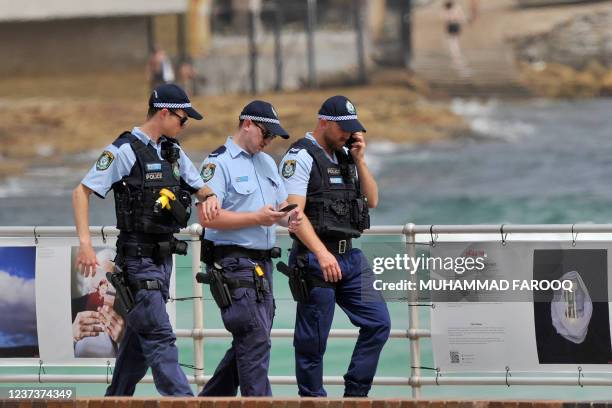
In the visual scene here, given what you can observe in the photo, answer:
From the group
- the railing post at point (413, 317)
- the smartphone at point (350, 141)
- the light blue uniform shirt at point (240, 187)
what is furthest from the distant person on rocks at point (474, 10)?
the light blue uniform shirt at point (240, 187)

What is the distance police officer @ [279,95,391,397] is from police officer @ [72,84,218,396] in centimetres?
54

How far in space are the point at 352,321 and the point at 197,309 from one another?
1.11 m

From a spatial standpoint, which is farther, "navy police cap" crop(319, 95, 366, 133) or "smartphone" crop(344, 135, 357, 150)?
"smartphone" crop(344, 135, 357, 150)

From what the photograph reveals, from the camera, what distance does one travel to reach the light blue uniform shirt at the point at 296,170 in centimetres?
708

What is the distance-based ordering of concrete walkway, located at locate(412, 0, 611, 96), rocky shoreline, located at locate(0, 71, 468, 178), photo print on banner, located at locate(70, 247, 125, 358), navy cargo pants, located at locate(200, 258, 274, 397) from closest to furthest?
navy cargo pants, located at locate(200, 258, 274, 397) < photo print on banner, located at locate(70, 247, 125, 358) < concrete walkway, located at locate(412, 0, 611, 96) < rocky shoreline, located at locate(0, 71, 468, 178)

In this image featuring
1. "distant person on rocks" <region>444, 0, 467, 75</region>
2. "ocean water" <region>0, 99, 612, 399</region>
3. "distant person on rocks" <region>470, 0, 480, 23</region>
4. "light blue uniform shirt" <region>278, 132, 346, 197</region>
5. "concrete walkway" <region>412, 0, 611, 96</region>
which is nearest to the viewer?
"light blue uniform shirt" <region>278, 132, 346, 197</region>

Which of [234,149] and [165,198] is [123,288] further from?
[234,149]

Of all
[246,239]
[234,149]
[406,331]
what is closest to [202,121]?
[406,331]

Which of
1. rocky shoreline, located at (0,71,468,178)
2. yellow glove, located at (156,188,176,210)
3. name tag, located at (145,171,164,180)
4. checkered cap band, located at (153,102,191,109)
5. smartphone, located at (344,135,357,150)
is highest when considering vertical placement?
rocky shoreline, located at (0,71,468,178)

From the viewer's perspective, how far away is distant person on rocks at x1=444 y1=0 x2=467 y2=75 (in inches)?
1218

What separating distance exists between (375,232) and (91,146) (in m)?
26.0

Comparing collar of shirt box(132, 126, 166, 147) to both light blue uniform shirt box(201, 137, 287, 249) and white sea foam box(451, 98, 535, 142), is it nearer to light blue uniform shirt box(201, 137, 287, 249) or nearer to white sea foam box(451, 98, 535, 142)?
light blue uniform shirt box(201, 137, 287, 249)

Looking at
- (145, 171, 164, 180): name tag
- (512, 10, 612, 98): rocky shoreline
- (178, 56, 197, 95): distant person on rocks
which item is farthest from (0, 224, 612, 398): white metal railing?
(512, 10, 612, 98): rocky shoreline

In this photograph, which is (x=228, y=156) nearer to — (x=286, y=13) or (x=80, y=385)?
(x=80, y=385)
